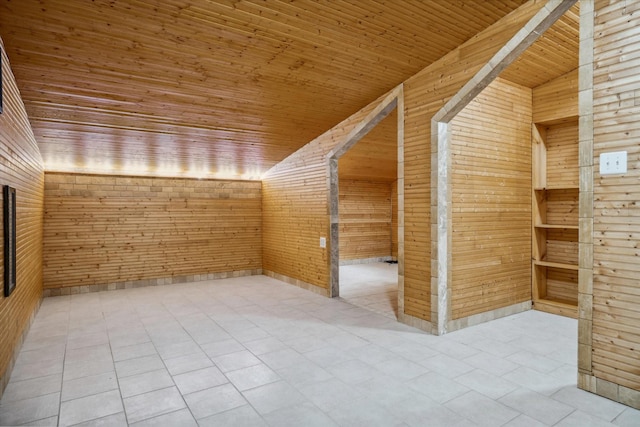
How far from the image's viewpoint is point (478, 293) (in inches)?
202

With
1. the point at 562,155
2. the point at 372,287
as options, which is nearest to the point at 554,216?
the point at 562,155

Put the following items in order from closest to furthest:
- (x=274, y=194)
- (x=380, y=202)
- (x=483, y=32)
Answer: (x=483, y=32)
(x=274, y=194)
(x=380, y=202)

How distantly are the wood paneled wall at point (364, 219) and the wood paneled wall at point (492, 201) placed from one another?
6078mm

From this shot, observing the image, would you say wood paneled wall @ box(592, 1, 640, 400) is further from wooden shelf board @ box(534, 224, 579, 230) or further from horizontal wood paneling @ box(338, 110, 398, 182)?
horizontal wood paneling @ box(338, 110, 398, 182)

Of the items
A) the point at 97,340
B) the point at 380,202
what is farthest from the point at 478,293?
the point at 380,202

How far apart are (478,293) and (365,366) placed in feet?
7.47

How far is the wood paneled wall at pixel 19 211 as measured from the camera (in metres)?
3.48

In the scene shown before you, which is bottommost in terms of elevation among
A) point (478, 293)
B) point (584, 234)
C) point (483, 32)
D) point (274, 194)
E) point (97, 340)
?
point (97, 340)

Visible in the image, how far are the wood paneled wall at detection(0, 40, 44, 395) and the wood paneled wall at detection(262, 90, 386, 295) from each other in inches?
179

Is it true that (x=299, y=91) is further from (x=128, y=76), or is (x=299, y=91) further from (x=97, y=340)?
(x=97, y=340)

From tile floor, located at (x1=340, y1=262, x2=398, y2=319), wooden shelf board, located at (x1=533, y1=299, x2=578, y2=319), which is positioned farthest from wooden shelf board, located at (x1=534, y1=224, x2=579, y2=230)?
tile floor, located at (x1=340, y1=262, x2=398, y2=319)

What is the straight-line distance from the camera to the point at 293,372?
3.69 m

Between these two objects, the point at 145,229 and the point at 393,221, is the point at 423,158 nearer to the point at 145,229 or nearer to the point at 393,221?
the point at 145,229

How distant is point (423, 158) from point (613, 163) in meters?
2.10
